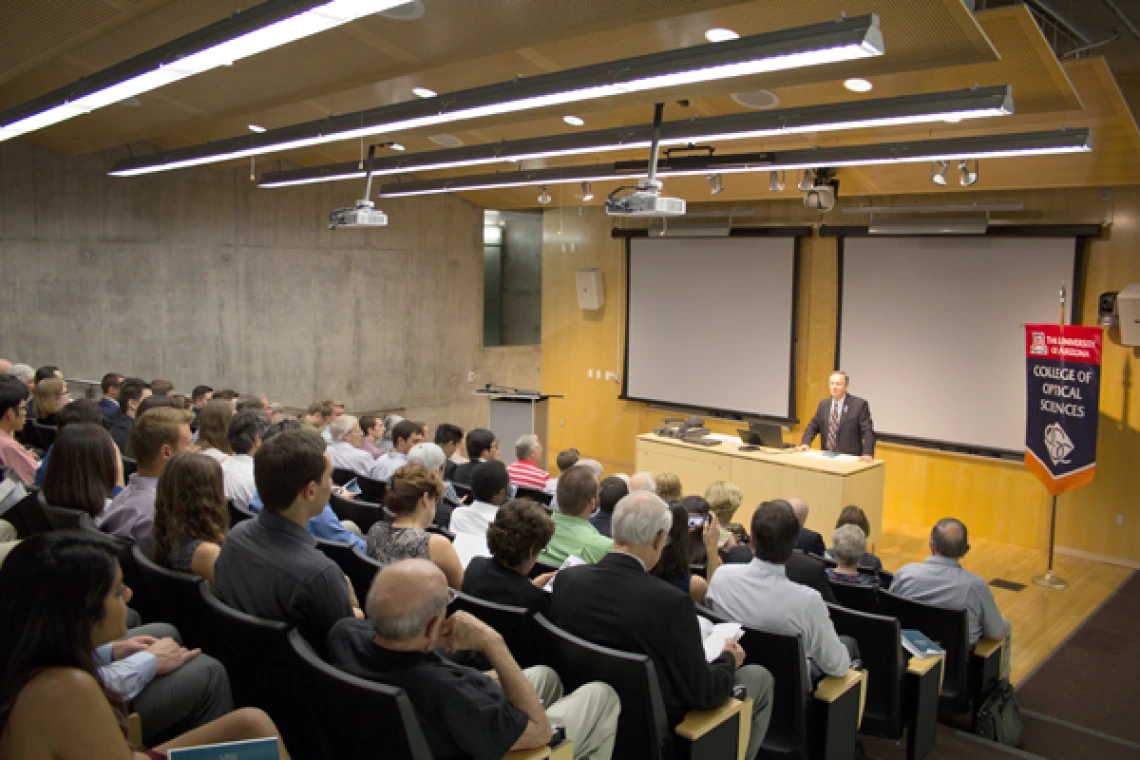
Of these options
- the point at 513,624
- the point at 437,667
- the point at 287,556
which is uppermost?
the point at 287,556

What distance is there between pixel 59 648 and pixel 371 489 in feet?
12.7

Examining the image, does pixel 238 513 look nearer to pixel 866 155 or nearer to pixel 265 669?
pixel 265 669

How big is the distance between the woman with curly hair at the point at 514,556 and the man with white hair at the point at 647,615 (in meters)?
0.14

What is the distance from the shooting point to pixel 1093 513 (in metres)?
8.05

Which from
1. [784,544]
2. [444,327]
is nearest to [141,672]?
[784,544]

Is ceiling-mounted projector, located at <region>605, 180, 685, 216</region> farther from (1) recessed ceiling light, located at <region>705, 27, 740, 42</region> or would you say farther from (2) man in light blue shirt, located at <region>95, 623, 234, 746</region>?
(2) man in light blue shirt, located at <region>95, 623, 234, 746</region>

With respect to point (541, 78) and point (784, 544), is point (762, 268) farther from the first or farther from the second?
point (784, 544)

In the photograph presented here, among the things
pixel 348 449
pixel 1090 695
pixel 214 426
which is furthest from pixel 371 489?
pixel 1090 695

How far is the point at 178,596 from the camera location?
9.53 feet

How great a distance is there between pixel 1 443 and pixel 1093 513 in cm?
864

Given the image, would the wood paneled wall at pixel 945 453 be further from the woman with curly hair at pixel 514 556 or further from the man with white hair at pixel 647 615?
A: the woman with curly hair at pixel 514 556

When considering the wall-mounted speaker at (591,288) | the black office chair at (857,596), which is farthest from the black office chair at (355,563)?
the wall-mounted speaker at (591,288)

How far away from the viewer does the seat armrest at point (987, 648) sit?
425 cm

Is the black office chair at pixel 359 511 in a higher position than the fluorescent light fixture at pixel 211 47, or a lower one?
lower
